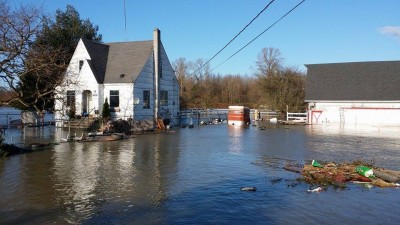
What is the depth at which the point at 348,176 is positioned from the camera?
40.7 ft

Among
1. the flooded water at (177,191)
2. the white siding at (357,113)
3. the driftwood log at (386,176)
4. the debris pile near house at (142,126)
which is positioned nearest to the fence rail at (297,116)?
the white siding at (357,113)

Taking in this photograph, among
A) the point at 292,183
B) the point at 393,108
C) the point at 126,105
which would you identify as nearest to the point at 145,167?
the point at 292,183

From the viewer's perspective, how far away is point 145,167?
14.3 metres

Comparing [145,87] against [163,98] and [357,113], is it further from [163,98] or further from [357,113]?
[357,113]

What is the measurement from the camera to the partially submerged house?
3822 cm

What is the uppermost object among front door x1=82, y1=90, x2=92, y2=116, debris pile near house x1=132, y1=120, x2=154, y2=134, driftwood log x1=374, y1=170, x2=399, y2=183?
front door x1=82, y1=90, x2=92, y2=116

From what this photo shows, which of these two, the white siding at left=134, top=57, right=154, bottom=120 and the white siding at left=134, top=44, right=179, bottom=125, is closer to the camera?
the white siding at left=134, top=57, right=154, bottom=120

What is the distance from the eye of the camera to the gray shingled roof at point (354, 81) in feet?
131

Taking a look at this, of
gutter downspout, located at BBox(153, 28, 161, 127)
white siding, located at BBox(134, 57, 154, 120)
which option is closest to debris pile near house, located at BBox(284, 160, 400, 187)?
white siding, located at BBox(134, 57, 154, 120)

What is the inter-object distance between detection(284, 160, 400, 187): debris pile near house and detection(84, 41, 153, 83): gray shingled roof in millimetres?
20805

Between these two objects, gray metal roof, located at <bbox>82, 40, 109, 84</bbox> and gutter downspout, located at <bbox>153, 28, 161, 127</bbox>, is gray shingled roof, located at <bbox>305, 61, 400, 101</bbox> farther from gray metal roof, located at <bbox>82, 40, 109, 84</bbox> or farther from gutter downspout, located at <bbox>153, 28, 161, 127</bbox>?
gray metal roof, located at <bbox>82, 40, 109, 84</bbox>

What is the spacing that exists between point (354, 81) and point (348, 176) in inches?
1304

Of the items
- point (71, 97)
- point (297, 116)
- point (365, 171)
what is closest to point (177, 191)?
point (365, 171)

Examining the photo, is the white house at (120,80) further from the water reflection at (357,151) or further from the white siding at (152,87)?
the water reflection at (357,151)
